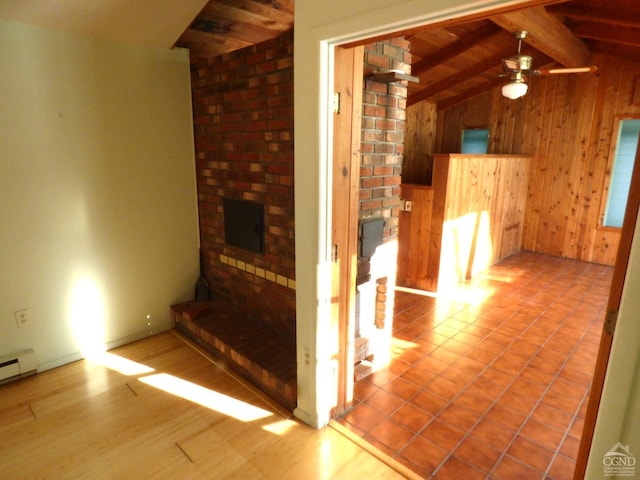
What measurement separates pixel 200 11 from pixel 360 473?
9.76 feet

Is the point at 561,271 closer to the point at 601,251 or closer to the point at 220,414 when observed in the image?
the point at 601,251

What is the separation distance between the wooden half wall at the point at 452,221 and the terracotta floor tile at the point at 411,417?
2.04 meters

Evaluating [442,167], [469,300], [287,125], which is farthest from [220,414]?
[442,167]

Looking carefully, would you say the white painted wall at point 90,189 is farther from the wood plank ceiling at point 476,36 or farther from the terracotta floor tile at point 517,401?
the terracotta floor tile at point 517,401

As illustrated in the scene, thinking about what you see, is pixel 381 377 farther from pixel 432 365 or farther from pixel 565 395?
pixel 565 395

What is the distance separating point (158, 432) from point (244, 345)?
0.74 metres

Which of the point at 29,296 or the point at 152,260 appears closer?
the point at 29,296

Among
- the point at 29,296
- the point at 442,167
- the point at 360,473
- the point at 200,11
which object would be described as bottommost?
the point at 360,473

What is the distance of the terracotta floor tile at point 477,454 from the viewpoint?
194cm

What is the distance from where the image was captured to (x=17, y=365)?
254cm

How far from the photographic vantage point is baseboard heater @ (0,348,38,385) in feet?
8.16

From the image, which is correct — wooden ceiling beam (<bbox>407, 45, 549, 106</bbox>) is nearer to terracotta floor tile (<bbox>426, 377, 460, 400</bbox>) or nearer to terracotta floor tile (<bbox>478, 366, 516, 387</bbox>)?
terracotta floor tile (<bbox>478, 366, 516, 387</bbox>)

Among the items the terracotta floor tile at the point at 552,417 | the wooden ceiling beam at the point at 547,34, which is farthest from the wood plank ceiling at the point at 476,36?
the terracotta floor tile at the point at 552,417

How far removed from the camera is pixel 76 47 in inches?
99.3
